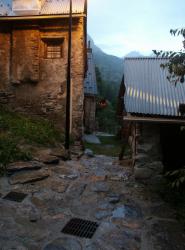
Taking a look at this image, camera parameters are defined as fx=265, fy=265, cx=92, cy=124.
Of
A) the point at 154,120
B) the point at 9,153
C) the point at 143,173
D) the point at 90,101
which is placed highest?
the point at 154,120

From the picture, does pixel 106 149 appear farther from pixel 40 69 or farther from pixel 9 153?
pixel 9 153

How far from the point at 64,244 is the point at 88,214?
1193 millimetres

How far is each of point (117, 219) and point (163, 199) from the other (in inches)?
61.5

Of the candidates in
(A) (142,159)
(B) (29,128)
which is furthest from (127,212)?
(B) (29,128)

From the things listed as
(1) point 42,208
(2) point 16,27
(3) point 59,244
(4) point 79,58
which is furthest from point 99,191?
(2) point 16,27

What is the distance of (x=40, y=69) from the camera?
11758mm

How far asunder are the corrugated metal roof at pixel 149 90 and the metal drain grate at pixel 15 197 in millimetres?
3201

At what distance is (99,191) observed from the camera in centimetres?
644

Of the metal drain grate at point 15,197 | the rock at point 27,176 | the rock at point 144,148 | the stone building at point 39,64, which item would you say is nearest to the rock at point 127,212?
the rock at point 144,148

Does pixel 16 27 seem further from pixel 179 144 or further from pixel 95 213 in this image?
pixel 95 213

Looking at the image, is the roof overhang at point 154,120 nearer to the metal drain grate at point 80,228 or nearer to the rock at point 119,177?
the rock at point 119,177

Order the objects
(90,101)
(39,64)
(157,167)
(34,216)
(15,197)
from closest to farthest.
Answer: (34,216), (15,197), (157,167), (39,64), (90,101)

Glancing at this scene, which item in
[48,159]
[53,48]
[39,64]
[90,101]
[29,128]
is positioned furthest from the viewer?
[90,101]

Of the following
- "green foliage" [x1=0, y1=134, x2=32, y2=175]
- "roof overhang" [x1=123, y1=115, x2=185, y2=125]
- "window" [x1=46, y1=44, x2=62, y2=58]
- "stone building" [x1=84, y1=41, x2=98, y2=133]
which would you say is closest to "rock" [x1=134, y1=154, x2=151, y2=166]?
"roof overhang" [x1=123, y1=115, x2=185, y2=125]
